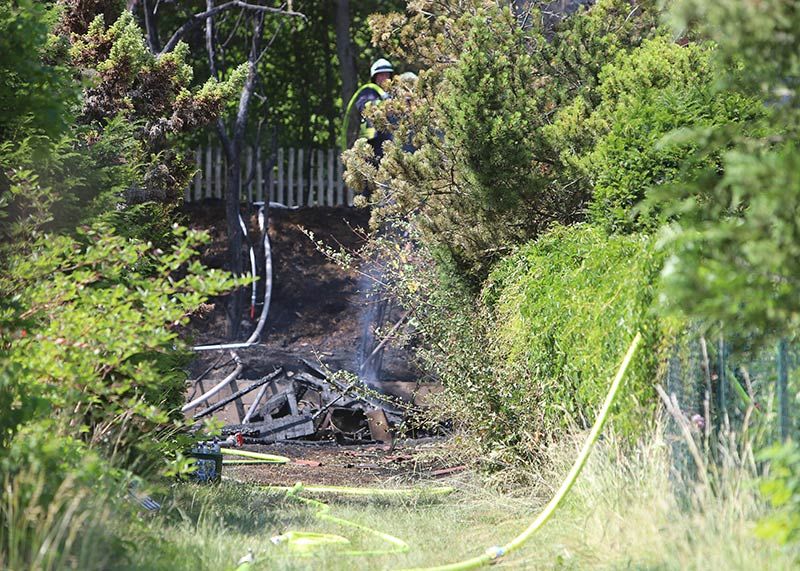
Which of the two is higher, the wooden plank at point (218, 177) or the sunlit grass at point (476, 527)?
the wooden plank at point (218, 177)

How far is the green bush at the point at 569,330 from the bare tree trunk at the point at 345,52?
16020 millimetres

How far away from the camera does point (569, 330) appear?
293 inches

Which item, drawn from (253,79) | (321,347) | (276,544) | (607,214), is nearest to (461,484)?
(607,214)

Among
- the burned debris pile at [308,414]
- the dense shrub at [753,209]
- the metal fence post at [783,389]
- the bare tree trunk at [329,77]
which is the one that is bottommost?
the burned debris pile at [308,414]

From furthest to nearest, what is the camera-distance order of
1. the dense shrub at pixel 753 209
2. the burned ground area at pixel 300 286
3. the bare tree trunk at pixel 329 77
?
the bare tree trunk at pixel 329 77 → the burned ground area at pixel 300 286 → the dense shrub at pixel 753 209

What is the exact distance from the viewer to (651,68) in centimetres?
984

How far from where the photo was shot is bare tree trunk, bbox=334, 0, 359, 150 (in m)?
25.8

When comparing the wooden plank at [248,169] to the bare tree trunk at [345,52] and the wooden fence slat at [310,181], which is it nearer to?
the wooden fence slat at [310,181]

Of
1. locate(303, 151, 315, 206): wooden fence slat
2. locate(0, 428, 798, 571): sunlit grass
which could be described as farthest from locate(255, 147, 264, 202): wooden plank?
locate(0, 428, 798, 571): sunlit grass

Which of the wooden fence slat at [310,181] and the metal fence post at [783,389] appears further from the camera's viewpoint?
the wooden fence slat at [310,181]

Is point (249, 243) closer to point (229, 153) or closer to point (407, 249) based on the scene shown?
point (229, 153)

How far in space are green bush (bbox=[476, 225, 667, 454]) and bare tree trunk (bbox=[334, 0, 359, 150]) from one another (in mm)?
16020

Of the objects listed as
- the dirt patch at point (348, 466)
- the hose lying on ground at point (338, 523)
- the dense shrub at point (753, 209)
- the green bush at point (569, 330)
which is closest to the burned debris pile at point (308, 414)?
the dirt patch at point (348, 466)

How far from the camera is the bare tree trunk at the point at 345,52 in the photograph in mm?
25781
